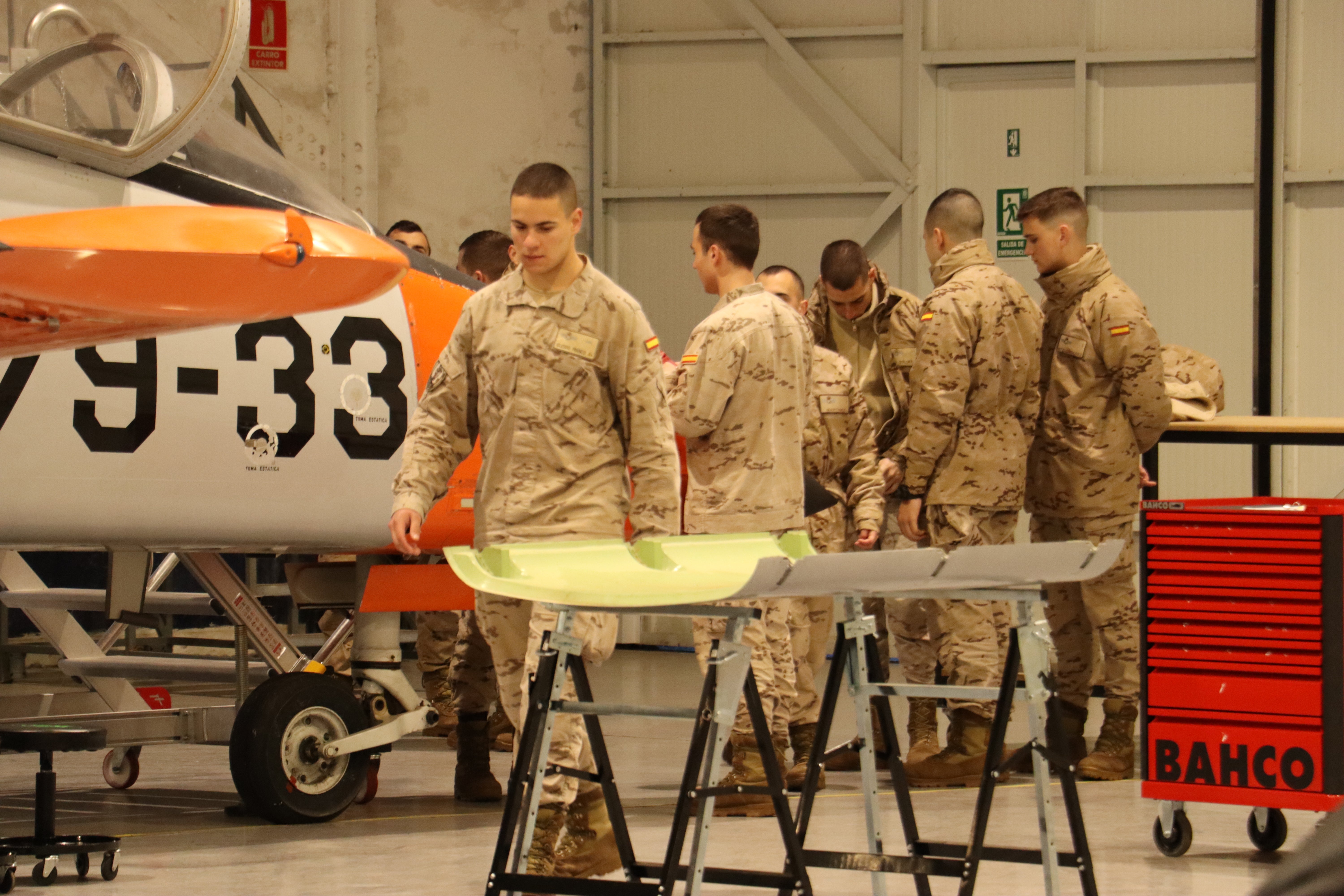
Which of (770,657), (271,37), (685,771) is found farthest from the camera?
(271,37)

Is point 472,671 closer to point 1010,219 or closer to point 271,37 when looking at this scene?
point 271,37

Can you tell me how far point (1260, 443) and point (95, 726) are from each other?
15.5ft

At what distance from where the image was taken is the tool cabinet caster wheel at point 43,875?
4426mm

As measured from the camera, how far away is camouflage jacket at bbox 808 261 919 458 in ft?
22.7

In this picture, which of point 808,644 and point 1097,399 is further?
point 1097,399

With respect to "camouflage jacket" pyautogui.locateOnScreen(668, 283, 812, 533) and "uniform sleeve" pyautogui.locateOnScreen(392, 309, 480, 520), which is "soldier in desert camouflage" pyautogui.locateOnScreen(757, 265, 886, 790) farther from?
"uniform sleeve" pyautogui.locateOnScreen(392, 309, 480, 520)

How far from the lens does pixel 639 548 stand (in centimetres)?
322

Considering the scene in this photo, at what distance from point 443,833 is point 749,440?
5.43ft

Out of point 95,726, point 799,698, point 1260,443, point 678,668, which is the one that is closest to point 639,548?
point 95,726

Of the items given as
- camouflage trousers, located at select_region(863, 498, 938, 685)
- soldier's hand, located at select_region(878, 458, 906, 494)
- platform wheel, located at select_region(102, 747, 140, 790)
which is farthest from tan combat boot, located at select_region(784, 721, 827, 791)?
platform wheel, located at select_region(102, 747, 140, 790)

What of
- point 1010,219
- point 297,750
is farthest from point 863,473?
point 1010,219

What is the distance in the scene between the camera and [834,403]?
21.1ft

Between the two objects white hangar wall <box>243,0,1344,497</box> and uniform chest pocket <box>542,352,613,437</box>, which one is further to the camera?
white hangar wall <box>243,0,1344,497</box>

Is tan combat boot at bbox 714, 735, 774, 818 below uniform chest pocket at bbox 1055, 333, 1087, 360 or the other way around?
below
